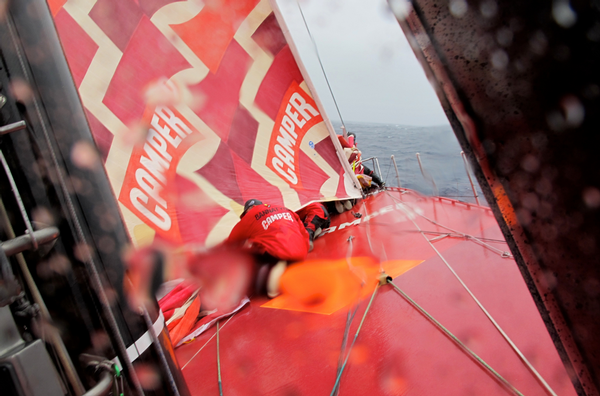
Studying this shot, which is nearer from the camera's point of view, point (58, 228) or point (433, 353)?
point (58, 228)

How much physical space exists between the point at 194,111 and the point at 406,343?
2.79m

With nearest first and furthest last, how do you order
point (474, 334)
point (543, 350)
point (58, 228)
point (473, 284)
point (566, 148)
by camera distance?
point (566, 148) → point (58, 228) → point (543, 350) → point (474, 334) → point (473, 284)

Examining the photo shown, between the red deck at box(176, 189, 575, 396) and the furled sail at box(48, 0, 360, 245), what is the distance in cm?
143

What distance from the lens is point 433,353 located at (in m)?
1.15

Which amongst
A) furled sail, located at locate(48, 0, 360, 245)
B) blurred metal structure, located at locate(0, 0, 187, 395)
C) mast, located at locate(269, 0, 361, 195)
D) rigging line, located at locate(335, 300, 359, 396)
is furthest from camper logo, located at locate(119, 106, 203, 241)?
blurred metal structure, located at locate(0, 0, 187, 395)

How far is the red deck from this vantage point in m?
1.02

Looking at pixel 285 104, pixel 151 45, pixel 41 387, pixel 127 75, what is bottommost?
pixel 41 387

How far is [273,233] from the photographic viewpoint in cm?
216

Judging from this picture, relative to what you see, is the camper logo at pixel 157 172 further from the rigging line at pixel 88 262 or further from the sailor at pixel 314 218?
A: the rigging line at pixel 88 262

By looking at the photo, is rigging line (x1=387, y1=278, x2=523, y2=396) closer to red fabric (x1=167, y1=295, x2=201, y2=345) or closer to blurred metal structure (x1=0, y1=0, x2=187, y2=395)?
blurred metal structure (x1=0, y1=0, x2=187, y2=395)

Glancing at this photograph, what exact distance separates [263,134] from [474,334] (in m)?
2.87

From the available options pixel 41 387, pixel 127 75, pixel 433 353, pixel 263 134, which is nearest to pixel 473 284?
pixel 433 353

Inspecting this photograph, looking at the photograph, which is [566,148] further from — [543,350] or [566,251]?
[543,350]

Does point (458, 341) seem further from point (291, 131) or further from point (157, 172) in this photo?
point (291, 131)
